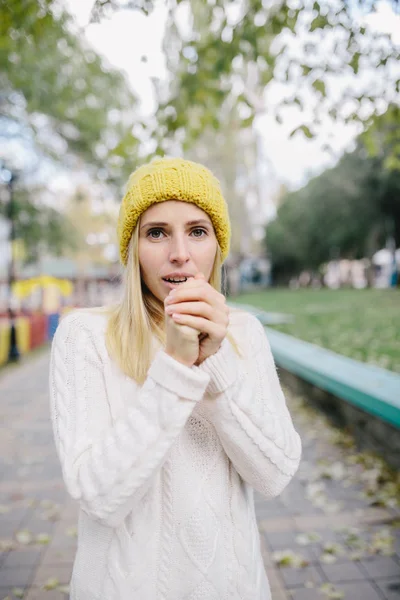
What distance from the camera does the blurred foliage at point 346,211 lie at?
98.7 ft

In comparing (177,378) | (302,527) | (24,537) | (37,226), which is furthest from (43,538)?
(37,226)

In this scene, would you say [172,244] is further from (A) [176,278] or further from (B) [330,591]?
(B) [330,591]

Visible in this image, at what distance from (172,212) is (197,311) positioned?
1.24 feet

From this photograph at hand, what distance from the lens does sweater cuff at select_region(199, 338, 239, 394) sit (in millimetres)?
1134

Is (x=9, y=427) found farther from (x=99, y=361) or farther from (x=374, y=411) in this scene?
(x=99, y=361)

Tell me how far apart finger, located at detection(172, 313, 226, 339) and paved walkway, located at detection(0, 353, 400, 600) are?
2180 millimetres

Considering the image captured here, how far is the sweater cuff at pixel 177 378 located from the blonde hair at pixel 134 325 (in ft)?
0.75

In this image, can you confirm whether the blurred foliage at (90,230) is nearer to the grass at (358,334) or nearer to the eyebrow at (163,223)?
the grass at (358,334)

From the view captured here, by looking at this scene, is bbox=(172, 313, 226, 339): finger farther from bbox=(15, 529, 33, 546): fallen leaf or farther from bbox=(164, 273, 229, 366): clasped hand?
bbox=(15, 529, 33, 546): fallen leaf

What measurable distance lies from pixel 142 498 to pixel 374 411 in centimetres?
A: 304

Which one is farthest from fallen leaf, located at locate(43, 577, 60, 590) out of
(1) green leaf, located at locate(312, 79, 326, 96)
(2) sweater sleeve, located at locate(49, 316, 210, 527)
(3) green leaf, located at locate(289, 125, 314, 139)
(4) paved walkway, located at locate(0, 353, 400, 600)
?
(1) green leaf, located at locate(312, 79, 326, 96)

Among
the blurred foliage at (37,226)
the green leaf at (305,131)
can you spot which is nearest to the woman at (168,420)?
the green leaf at (305,131)

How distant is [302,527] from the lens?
3420mm

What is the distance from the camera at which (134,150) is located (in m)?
4.08
